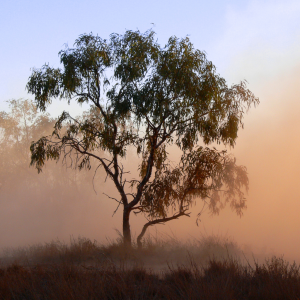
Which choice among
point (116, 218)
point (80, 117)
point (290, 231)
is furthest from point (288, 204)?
point (80, 117)

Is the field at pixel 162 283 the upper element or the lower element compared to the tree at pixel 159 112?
lower

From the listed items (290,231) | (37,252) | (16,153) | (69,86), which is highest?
(16,153)

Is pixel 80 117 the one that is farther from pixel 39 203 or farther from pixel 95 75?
pixel 95 75

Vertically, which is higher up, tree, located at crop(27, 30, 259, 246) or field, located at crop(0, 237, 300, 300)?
tree, located at crop(27, 30, 259, 246)

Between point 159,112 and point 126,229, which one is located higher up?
point 159,112

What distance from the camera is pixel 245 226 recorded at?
32750 mm

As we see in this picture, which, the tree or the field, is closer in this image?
the field

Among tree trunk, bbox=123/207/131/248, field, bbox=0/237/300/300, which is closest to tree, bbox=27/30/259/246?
tree trunk, bbox=123/207/131/248

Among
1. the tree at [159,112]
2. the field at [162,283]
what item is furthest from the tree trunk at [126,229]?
the field at [162,283]

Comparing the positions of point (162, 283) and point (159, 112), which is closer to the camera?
point (162, 283)

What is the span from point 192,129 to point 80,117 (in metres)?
24.0

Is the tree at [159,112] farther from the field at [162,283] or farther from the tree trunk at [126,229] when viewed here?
the field at [162,283]

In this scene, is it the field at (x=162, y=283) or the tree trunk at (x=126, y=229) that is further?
the tree trunk at (x=126, y=229)

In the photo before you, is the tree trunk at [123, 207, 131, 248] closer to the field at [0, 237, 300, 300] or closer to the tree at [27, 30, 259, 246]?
the tree at [27, 30, 259, 246]
